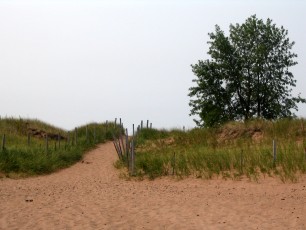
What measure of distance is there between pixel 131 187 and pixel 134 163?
3325 mm

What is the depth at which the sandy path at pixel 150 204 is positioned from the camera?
10039mm

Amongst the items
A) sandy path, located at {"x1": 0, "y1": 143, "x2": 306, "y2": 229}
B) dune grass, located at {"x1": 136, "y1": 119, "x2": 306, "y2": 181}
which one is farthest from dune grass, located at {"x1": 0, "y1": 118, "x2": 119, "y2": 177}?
dune grass, located at {"x1": 136, "y1": 119, "x2": 306, "y2": 181}

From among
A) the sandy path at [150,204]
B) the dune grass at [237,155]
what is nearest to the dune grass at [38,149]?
the sandy path at [150,204]

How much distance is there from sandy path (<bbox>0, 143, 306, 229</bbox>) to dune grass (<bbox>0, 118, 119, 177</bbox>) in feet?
5.60

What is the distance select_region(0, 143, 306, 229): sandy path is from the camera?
32.9 ft

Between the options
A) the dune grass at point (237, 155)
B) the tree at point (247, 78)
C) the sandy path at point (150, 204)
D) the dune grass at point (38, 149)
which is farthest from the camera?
the tree at point (247, 78)

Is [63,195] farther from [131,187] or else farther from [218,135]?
[218,135]

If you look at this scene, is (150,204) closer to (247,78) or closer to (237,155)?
(237,155)

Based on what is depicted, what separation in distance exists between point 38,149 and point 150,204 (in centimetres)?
1343

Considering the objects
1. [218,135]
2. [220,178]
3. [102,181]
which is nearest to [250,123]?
[218,135]

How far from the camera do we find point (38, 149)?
24.5m

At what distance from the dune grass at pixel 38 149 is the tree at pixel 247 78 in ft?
31.3

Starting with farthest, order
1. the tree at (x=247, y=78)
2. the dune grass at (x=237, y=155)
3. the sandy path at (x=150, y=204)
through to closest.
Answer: the tree at (x=247, y=78), the dune grass at (x=237, y=155), the sandy path at (x=150, y=204)

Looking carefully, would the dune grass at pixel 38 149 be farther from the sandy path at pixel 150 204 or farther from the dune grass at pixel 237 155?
→ the dune grass at pixel 237 155
